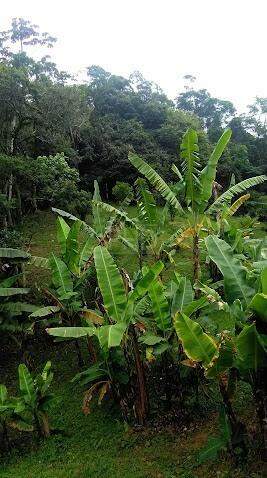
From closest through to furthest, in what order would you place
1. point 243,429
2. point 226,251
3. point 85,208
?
point 243,429 < point 226,251 < point 85,208

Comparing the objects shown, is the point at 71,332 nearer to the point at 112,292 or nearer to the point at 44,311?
the point at 112,292

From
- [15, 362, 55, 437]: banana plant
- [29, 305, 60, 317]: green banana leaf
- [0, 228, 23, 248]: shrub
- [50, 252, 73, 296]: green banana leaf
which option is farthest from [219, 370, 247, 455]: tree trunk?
[0, 228, 23, 248]: shrub

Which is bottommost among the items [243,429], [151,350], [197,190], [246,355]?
[243,429]

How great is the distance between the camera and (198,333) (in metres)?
4.85

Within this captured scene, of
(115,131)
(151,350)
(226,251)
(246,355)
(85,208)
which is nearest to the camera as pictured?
(246,355)

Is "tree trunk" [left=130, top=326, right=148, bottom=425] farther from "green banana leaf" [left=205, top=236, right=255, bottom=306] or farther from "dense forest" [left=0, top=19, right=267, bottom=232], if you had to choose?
"dense forest" [left=0, top=19, right=267, bottom=232]

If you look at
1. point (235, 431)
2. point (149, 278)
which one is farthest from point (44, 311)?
point (235, 431)

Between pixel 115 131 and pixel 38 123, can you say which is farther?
pixel 115 131

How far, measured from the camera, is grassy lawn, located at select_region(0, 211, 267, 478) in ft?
19.1

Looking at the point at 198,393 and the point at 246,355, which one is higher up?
the point at 246,355

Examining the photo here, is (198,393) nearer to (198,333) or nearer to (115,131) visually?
(198,333)

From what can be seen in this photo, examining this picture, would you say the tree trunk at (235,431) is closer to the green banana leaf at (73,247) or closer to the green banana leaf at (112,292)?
the green banana leaf at (112,292)

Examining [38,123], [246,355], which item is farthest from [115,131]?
[246,355]

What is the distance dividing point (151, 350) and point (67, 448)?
231cm
